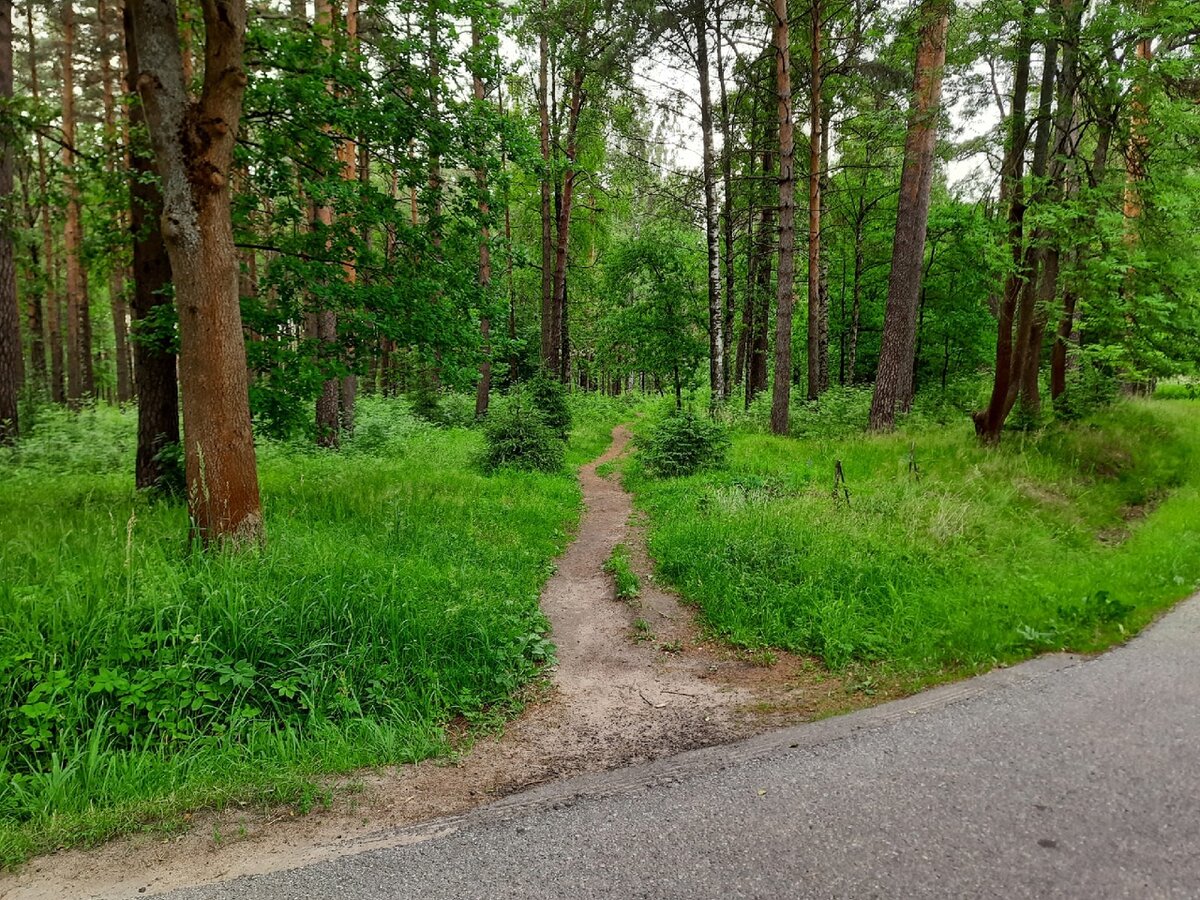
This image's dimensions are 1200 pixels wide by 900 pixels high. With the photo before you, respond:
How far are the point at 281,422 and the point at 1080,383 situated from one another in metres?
15.8

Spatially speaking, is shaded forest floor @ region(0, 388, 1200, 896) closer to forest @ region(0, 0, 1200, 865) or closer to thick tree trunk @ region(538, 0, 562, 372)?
forest @ region(0, 0, 1200, 865)

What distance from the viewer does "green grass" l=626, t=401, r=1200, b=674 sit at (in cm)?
490

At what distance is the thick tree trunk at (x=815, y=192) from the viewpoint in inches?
551

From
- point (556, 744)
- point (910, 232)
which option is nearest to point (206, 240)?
point (556, 744)

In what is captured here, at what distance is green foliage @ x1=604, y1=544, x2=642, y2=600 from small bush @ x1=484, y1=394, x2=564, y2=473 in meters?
4.53

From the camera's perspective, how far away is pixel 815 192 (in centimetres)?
1499

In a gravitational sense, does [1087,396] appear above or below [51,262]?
below

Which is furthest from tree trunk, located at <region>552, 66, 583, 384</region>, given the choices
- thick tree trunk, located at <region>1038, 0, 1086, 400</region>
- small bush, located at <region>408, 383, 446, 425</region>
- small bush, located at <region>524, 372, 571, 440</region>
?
thick tree trunk, located at <region>1038, 0, 1086, 400</region>

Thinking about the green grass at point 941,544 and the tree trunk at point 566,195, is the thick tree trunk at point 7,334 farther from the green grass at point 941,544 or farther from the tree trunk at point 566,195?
the tree trunk at point 566,195

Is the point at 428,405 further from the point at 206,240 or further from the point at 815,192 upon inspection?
the point at 206,240

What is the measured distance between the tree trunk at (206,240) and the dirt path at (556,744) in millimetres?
2749

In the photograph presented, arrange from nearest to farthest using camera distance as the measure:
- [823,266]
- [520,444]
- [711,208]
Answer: [520,444]
[711,208]
[823,266]

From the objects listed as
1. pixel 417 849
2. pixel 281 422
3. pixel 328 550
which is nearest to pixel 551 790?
pixel 417 849

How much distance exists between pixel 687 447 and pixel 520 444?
3.39 meters
